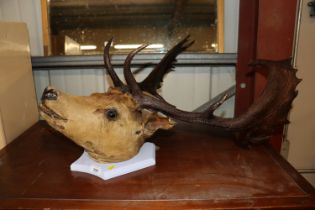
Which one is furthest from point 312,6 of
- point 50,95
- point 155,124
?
point 50,95

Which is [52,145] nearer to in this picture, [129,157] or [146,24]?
[129,157]

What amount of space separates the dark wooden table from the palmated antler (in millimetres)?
103

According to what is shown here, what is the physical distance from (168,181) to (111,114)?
25cm

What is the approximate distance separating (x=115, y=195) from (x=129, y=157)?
0.15m

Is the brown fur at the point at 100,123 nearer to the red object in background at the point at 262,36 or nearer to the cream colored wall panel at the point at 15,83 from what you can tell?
the cream colored wall panel at the point at 15,83

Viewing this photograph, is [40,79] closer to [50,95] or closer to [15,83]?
[15,83]

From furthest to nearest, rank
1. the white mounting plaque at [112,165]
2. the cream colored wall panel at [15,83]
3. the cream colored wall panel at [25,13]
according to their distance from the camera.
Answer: the cream colored wall panel at [25,13] < the cream colored wall panel at [15,83] < the white mounting plaque at [112,165]

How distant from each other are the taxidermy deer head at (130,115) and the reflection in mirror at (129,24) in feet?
1.20

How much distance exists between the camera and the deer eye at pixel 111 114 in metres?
0.76

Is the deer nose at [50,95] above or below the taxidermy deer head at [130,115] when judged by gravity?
above

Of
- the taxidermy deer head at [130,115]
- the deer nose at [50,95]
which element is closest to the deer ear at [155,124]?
the taxidermy deer head at [130,115]

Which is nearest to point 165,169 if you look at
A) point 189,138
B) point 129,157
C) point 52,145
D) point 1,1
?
point 129,157

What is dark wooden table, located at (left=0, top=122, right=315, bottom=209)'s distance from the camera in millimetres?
669

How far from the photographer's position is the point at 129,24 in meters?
1.22
